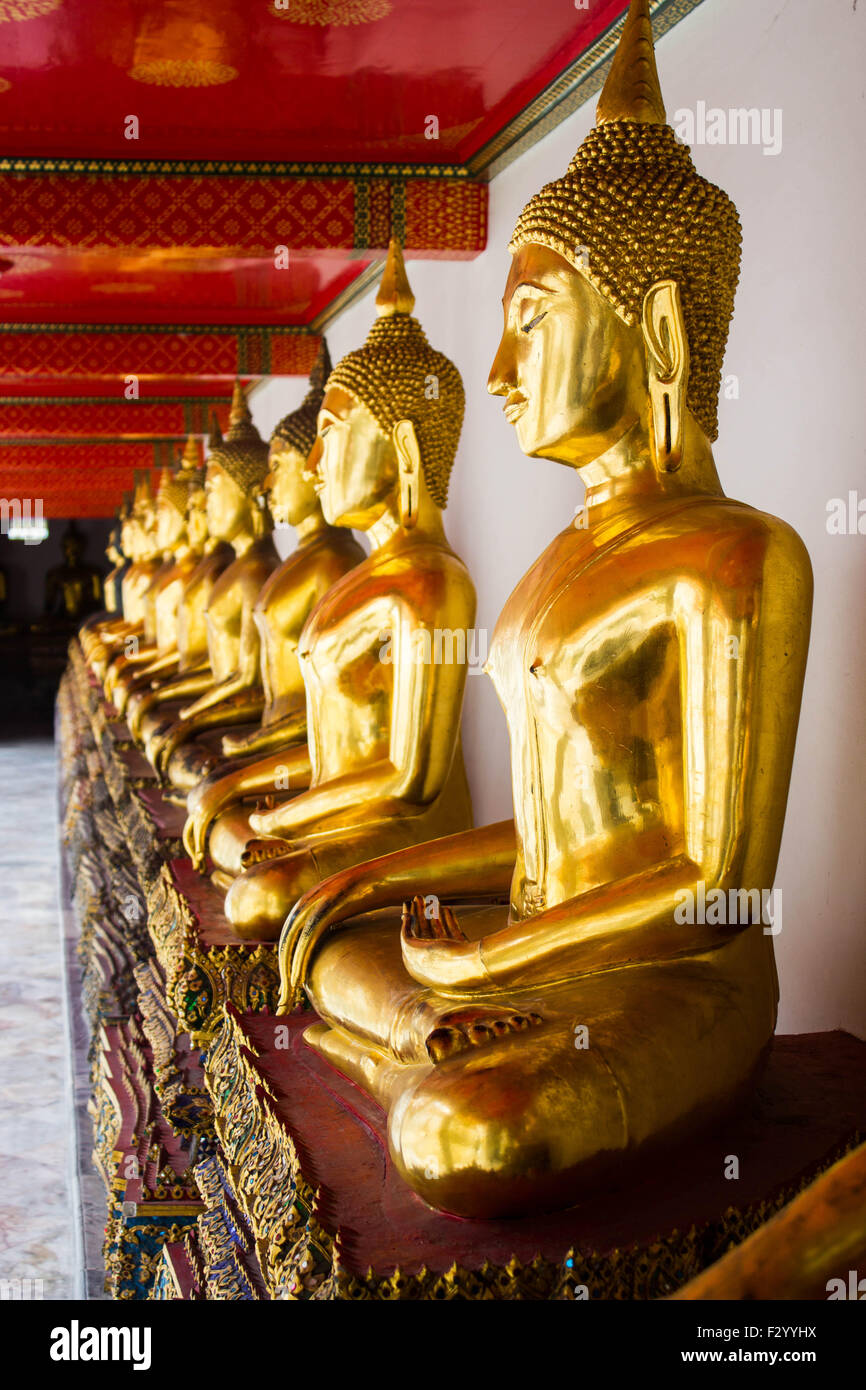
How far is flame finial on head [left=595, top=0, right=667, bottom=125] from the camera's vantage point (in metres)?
1.96

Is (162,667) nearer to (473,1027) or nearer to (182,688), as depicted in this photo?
(182,688)

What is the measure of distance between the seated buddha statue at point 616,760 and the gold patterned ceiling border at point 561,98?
0.65 m

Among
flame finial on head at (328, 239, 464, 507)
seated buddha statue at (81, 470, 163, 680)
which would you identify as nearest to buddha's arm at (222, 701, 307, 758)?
flame finial on head at (328, 239, 464, 507)

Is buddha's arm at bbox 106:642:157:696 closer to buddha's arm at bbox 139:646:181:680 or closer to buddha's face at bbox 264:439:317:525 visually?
buddha's arm at bbox 139:646:181:680

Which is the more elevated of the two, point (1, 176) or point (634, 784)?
point (1, 176)

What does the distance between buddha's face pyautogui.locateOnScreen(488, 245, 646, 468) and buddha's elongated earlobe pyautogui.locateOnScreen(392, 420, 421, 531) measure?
0.91m

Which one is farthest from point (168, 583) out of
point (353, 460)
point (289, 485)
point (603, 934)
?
point (603, 934)

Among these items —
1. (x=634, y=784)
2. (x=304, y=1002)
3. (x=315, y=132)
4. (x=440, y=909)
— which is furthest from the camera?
(x=315, y=132)

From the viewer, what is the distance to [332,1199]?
64.7 inches

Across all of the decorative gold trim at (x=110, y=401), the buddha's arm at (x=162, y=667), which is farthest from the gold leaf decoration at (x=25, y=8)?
the decorative gold trim at (x=110, y=401)

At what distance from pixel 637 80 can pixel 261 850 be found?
1548mm
